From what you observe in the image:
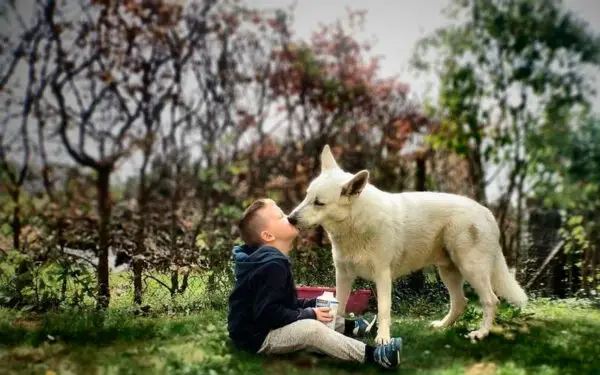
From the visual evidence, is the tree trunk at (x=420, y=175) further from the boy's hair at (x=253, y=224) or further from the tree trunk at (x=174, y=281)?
the boy's hair at (x=253, y=224)

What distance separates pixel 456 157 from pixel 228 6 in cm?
265

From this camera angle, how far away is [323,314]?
2.49 metres

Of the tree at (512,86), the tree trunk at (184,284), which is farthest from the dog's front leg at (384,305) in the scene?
the tree at (512,86)

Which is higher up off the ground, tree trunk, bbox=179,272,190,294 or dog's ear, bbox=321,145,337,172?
dog's ear, bbox=321,145,337,172

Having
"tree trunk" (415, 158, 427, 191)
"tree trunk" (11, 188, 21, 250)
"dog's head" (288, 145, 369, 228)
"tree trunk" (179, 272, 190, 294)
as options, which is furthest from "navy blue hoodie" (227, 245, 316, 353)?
"tree trunk" (415, 158, 427, 191)

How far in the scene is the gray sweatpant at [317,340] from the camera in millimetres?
2389

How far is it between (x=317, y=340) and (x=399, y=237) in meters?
0.69

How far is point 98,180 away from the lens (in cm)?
445

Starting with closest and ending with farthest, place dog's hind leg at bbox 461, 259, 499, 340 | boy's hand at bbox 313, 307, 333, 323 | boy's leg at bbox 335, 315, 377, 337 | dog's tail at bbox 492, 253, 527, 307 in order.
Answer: boy's hand at bbox 313, 307, 333, 323, boy's leg at bbox 335, 315, 377, 337, dog's hind leg at bbox 461, 259, 499, 340, dog's tail at bbox 492, 253, 527, 307

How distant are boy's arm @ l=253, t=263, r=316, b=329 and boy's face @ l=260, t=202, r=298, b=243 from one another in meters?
0.21

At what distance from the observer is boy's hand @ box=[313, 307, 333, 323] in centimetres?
248

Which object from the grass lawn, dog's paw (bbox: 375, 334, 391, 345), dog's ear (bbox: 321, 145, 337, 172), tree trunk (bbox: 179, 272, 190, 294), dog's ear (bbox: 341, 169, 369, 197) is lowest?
the grass lawn

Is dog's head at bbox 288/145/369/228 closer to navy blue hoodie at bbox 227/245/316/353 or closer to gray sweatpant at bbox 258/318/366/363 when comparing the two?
navy blue hoodie at bbox 227/245/316/353

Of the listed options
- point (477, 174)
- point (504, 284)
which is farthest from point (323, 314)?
point (477, 174)
